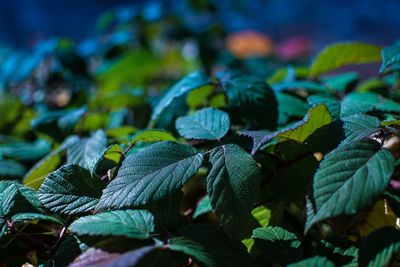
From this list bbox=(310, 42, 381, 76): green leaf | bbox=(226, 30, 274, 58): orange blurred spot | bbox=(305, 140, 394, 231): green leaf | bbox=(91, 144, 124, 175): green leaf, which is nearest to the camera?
bbox=(305, 140, 394, 231): green leaf

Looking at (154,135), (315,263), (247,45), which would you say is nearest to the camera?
(315,263)

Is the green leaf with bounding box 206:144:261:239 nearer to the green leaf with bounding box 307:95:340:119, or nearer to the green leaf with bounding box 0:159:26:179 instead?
the green leaf with bounding box 307:95:340:119

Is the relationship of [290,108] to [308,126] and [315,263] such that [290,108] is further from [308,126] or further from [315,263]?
[315,263]

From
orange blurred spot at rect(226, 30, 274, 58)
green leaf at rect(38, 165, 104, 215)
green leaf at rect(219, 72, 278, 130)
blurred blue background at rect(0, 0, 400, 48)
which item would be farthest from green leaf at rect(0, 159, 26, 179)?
orange blurred spot at rect(226, 30, 274, 58)

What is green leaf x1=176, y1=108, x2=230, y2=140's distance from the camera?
0.50 meters

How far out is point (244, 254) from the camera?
15.8 inches

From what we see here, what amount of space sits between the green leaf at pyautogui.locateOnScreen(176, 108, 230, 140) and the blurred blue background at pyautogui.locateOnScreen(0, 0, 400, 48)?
2.90 ft

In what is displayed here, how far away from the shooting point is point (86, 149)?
1.95 feet

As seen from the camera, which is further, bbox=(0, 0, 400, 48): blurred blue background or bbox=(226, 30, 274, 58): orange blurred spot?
bbox=(226, 30, 274, 58): orange blurred spot

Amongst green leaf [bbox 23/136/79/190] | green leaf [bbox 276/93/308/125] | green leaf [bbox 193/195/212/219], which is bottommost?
green leaf [bbox 193/195/212/219]

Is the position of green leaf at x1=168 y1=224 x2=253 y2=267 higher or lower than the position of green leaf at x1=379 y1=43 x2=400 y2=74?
lower

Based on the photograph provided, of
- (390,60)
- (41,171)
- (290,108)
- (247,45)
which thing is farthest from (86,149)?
(247,45)

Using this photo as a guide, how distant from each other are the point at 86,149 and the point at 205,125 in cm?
18

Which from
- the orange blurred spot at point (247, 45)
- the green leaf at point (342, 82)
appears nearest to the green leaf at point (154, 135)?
the green leaf at point (342, 82)
